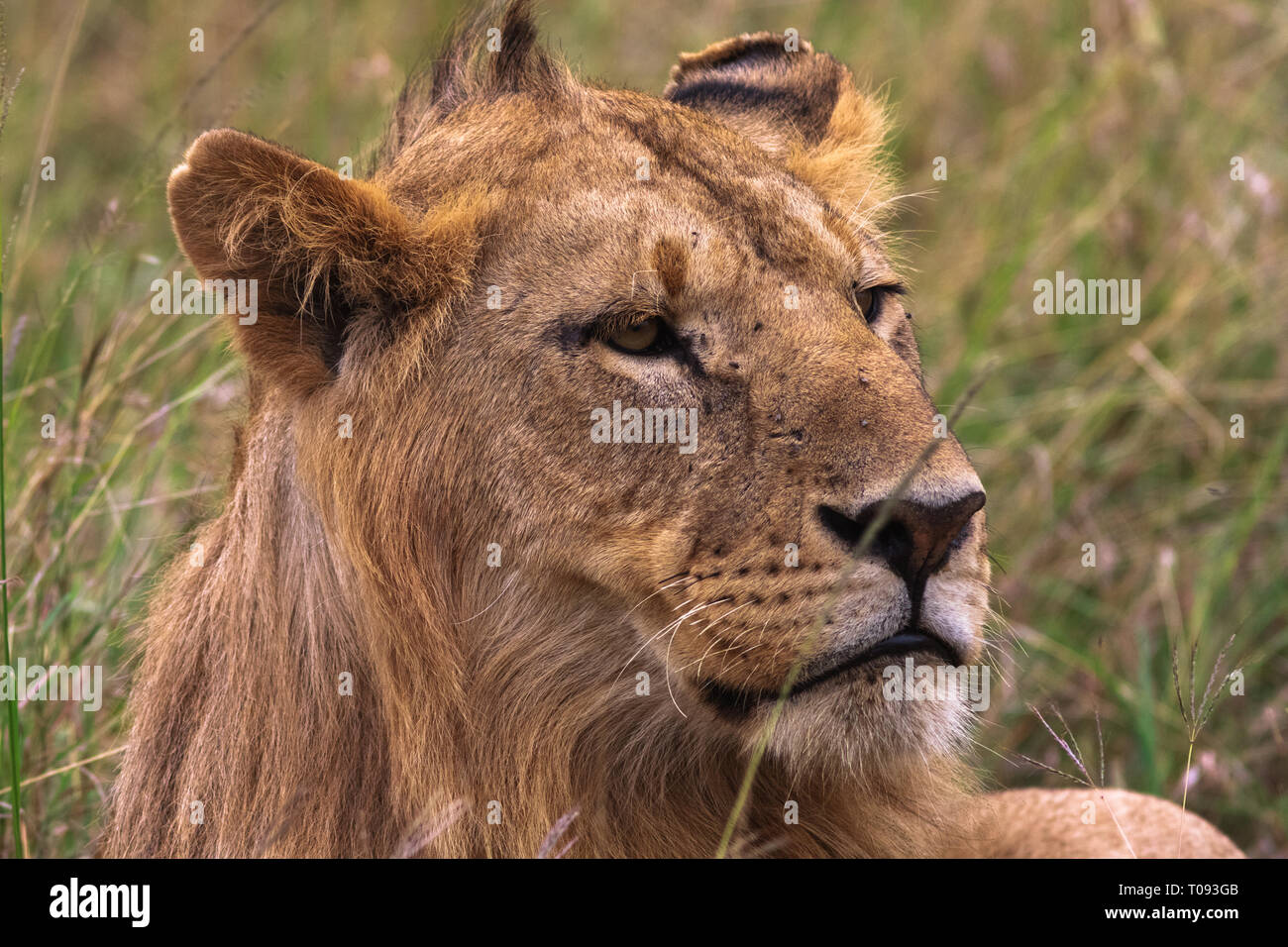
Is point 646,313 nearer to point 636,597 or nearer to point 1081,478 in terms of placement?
point 636,597

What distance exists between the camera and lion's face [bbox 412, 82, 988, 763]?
98.4 inches

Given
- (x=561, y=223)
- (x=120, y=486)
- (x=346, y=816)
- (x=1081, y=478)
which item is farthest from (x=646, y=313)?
(x=1081, y=478)

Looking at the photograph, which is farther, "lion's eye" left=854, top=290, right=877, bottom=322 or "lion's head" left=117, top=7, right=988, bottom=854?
"lion's eye" left=854, top=290, right=877, bottom=322

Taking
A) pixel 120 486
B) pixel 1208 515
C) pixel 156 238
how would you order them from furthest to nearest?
1. pixel 156 238
2. pixel 1208 515
3. pixel 120 486

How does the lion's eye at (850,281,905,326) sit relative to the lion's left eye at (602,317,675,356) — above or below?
above

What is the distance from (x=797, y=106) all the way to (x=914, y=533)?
1.60 meters

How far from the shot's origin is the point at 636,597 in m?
2.70

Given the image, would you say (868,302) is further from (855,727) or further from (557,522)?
(855,727)

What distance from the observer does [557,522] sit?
8.93ft

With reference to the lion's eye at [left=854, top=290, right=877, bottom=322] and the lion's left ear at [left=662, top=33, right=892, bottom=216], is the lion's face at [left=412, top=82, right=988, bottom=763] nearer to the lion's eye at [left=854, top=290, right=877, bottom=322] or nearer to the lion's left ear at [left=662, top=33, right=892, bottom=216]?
the lion's eye at [left=854, top=290, right=877, bottom=322]

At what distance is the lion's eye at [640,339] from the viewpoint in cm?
276

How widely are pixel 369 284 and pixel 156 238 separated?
15.1 feet

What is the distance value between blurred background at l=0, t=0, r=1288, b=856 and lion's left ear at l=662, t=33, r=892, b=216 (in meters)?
0.50

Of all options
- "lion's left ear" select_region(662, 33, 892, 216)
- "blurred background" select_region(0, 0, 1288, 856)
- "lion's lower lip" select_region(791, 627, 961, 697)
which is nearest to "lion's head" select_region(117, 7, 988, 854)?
"lion's lower lip" select_region(791, 627, 961, 697)
